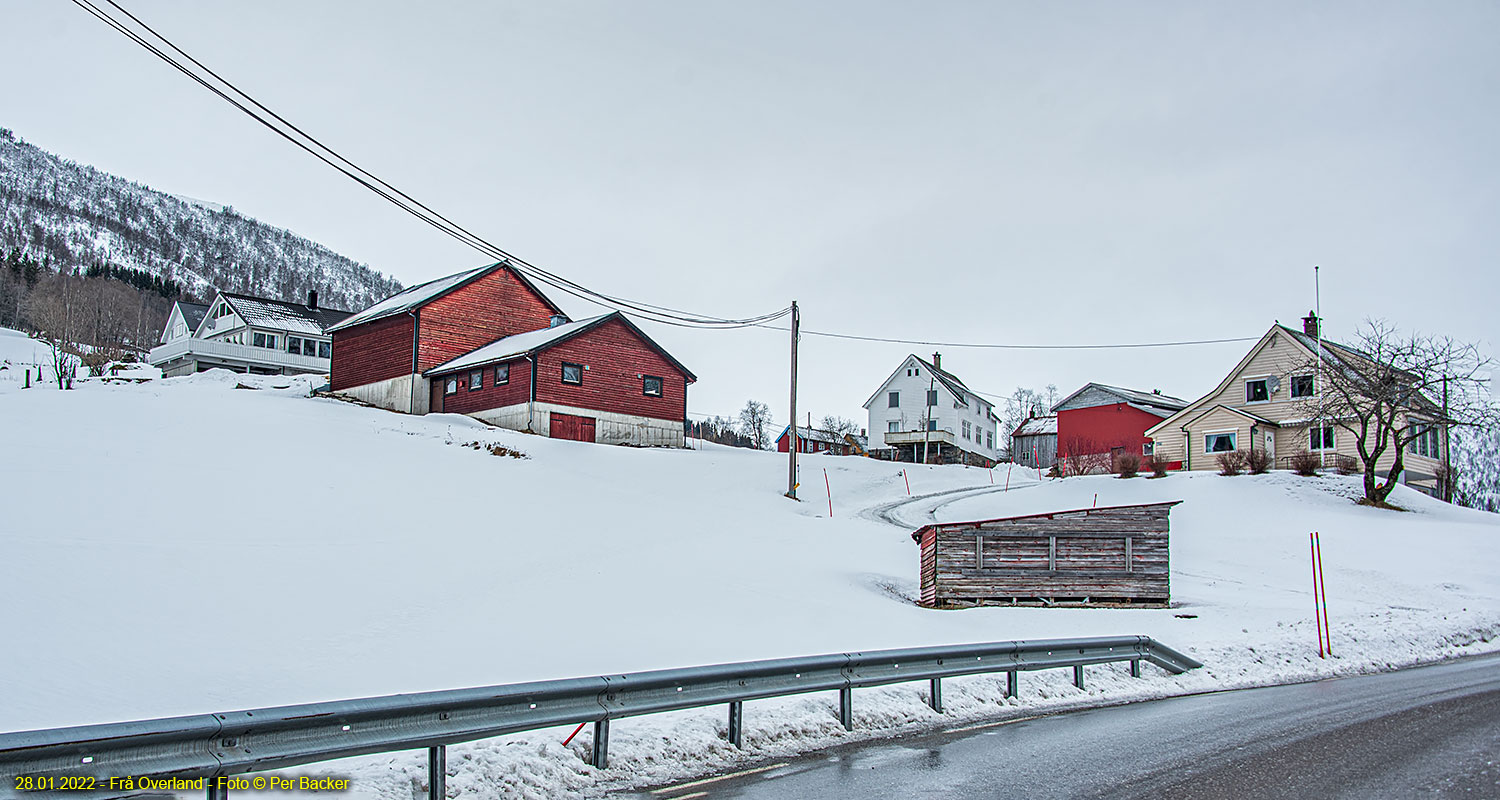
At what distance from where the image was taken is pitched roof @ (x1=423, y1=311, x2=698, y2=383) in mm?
42656

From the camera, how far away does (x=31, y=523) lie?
15.0 m

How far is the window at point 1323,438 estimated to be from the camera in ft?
148

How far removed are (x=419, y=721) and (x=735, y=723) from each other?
3.02 meters

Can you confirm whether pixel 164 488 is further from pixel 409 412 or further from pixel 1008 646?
pixel 409 412

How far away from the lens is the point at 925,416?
Answer: 7606 cm

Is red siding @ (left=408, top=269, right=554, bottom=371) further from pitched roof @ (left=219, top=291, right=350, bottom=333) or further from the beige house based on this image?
the beige house

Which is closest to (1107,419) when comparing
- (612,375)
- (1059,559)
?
(612,375)

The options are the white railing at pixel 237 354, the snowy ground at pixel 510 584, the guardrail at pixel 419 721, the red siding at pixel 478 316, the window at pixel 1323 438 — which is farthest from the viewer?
the white railing at pixel 237 354

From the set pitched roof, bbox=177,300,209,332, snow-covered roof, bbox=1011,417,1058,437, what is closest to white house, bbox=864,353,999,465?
snow-covered roof, bbox=1011,417,1058,437

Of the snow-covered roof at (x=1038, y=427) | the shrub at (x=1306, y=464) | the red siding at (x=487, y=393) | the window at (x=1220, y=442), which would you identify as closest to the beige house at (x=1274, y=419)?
the window at (x=1220, y=442)

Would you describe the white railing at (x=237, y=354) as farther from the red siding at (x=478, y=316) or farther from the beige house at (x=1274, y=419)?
the beige house at (x=1274, y=419)

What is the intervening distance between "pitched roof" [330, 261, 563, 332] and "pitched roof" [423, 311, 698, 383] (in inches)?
128

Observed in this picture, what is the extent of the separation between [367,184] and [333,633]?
8.69 metres

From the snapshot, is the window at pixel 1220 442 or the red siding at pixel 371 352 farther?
the window at pixel 1220 442
